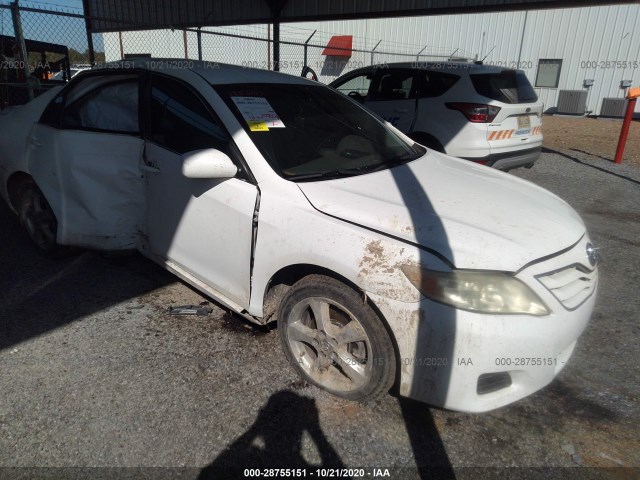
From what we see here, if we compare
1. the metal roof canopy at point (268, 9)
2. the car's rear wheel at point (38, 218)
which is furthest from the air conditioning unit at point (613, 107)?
the car's rear wheel at point (38, 218)

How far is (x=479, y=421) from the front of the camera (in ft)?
7.91

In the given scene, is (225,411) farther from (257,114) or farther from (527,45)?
(527,45)

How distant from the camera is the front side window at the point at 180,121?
9.32 ft

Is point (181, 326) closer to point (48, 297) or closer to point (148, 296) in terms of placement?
point (148, 296)

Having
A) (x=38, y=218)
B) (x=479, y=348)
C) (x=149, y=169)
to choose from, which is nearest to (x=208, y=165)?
(x=149, y=169)

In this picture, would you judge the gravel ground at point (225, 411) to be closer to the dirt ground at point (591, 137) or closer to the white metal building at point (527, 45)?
the dirt ground at point (591, 137)

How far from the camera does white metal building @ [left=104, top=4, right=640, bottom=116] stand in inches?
743

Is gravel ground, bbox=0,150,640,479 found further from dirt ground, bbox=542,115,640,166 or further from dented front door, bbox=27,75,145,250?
dirt ground, bbox=542,115,640,166

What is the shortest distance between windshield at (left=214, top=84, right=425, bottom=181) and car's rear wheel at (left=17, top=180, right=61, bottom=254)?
2003mm

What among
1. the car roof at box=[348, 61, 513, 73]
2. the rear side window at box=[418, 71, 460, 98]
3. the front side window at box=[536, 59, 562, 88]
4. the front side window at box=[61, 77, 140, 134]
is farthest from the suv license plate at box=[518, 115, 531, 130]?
the front side window at box=[536, 59, 562, 88]

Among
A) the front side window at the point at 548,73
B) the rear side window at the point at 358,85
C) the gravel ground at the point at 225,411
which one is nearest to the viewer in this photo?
the gravel ground at the point at 225,411

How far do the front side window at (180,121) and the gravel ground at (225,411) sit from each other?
118 centimetres

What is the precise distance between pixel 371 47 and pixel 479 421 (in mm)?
23793

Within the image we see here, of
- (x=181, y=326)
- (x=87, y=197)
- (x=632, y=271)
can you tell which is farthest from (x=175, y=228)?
(x=632, y=271)
